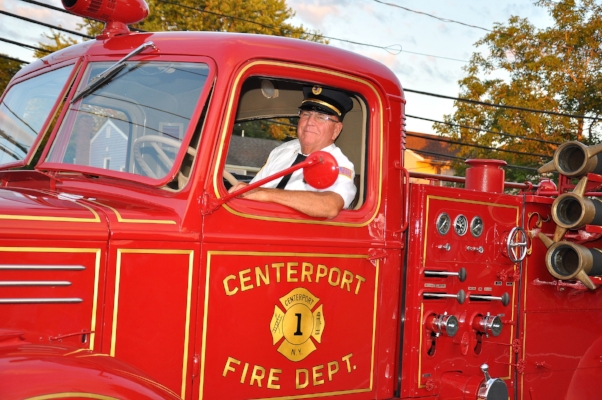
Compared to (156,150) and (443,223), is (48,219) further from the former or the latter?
(443,223)

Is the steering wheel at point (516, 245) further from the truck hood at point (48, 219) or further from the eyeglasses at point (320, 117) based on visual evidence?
the truck hood at point (48, 219)

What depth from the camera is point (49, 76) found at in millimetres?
3625

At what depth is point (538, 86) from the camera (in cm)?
2100

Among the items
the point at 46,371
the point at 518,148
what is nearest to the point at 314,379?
the point at 46,371

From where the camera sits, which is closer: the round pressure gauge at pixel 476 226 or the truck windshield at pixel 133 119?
the truck windshield at pixel 133 119

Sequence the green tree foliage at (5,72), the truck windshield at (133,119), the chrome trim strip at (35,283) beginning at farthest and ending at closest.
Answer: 1. the green tree foliage at (5,72)
2. the truck windshield at (133,119)
3. the chrome trim strip at (35,283)

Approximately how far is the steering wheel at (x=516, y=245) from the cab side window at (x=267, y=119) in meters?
0.96

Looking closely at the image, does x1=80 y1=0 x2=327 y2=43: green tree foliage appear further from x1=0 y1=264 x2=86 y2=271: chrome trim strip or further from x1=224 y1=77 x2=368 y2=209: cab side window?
x1=0 y1=264 x2=86 y2=271: chrome trim strip

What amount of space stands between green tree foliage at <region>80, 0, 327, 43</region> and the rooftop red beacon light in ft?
65.9

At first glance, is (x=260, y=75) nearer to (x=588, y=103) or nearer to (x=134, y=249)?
(x=134, y=249)

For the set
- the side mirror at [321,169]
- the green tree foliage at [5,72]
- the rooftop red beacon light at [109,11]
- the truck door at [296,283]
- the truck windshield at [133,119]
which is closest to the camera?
the side mirror at [321,169]

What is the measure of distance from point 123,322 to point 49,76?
4.99 ft

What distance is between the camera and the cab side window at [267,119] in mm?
3580

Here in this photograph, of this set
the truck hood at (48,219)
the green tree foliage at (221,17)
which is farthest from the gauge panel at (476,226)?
the green tree foliage at (221,17)
